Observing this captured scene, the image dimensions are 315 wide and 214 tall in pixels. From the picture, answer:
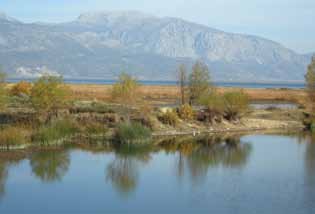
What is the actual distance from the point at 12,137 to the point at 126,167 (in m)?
7.03

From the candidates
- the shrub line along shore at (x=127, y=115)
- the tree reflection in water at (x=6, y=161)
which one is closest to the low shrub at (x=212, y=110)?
the shrub line along shore at (x=127, y=115)

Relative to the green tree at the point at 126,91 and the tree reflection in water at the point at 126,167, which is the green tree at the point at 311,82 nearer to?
the green tree at the point at 126,91

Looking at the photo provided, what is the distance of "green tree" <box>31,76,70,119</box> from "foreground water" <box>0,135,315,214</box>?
7.66 meters

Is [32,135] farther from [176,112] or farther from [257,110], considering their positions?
[257,110]

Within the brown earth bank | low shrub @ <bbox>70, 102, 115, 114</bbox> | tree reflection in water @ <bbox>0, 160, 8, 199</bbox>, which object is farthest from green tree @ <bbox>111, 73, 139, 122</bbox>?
tree reflection in water @ <bbox>0, 160, 8, 199</bbox>

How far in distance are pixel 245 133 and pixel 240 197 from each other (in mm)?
24323

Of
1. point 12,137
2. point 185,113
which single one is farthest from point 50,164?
point 185,113

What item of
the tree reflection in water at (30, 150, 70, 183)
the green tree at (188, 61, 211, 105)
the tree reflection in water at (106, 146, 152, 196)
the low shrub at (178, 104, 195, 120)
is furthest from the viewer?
the green tree at (188, 61, 211, 105)

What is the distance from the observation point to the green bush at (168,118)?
149 feet

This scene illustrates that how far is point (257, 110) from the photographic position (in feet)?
195

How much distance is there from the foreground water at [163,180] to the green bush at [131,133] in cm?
192

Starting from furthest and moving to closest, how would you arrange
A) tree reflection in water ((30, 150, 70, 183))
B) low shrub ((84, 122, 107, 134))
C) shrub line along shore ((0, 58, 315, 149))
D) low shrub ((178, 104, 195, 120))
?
low shrub ((178, 104, 195, 120))
low shrub ((84, 122, 107, 134))
shrub line along shore ((0, 58, 315, 149))
tree reflection in water ((30, 150, 70, 183))

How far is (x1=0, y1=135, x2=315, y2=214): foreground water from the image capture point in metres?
21.8

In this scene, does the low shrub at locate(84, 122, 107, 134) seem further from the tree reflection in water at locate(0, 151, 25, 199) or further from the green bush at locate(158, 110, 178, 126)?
the tree reflection in water at locate(0, 151, 25, 199)
